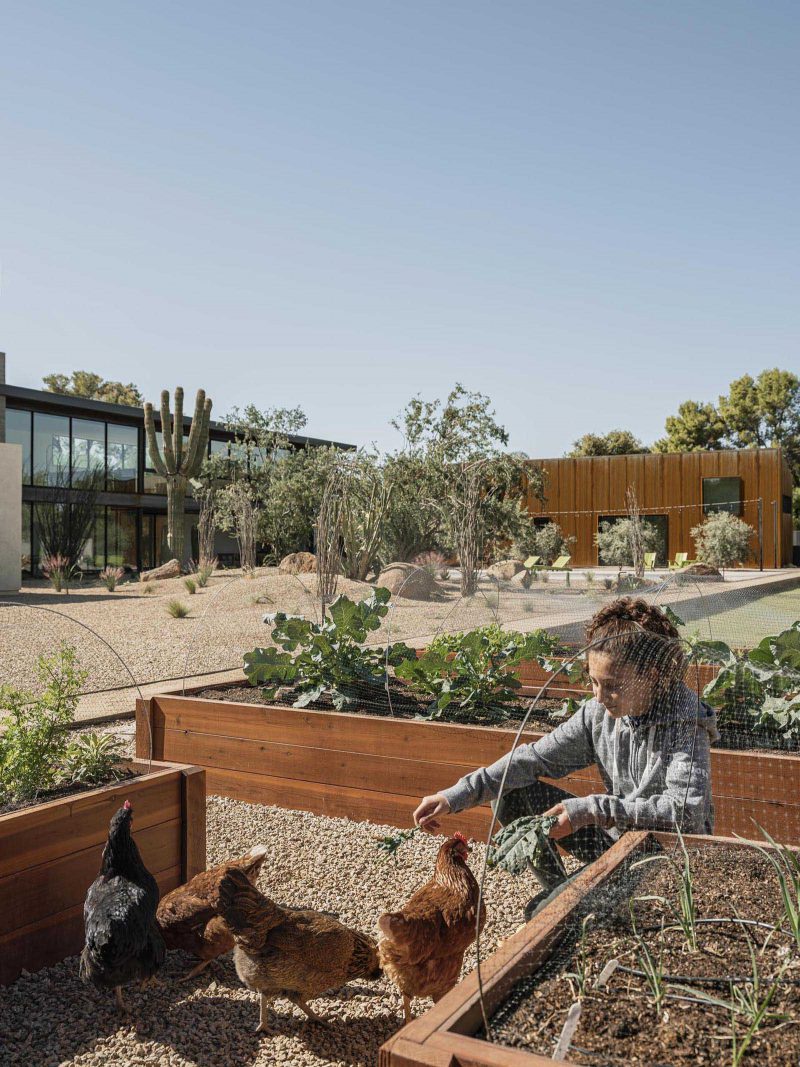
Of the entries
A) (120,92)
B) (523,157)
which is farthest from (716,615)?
(120,92)

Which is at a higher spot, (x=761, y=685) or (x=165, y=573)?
(x=165, y=573)

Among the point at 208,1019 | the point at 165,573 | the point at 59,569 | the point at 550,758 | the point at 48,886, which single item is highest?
the point at 59,569

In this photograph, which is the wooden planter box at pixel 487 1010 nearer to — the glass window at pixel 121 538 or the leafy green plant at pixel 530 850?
the leafy green plant at pixel 530 850

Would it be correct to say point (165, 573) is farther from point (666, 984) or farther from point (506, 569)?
point (666, 984)

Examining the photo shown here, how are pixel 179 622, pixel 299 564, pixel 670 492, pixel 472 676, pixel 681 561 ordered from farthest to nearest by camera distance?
pixel 670 492 < pixel 681 561 < pixel 299 564 < pixel 179 622 < pixel 472 676

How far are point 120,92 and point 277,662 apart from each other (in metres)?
6.02

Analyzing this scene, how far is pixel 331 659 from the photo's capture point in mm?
4047

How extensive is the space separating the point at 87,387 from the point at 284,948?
44.8 metres

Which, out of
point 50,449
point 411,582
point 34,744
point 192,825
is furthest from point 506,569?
point 34,744

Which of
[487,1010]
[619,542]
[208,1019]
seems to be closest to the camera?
[487,1010]

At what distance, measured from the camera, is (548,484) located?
95.8ft

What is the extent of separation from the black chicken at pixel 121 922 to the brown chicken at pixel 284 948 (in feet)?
0.91

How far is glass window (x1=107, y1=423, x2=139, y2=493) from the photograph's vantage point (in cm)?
2223

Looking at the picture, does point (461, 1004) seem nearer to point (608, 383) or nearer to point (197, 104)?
point (197, 104)
